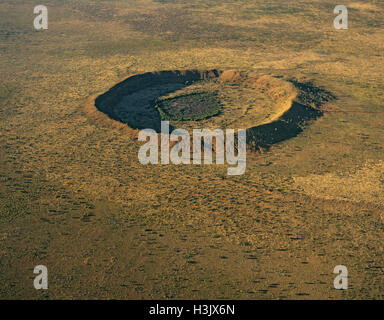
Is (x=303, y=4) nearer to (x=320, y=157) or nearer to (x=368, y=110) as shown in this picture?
(x=368, y=110)

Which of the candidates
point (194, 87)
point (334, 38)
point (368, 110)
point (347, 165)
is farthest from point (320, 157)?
point (334, 38)

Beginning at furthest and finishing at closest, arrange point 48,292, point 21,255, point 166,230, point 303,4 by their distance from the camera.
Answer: point 303,4, point 166,230, point 21,255, point 48,292

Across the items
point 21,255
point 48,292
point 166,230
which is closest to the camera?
point 48,292

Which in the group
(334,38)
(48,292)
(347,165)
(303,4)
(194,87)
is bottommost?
(48,292)

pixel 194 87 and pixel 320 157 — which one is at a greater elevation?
pixel 194 87

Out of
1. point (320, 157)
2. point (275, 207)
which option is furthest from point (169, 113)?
point (275, 207)

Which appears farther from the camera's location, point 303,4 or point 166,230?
point 303,4
